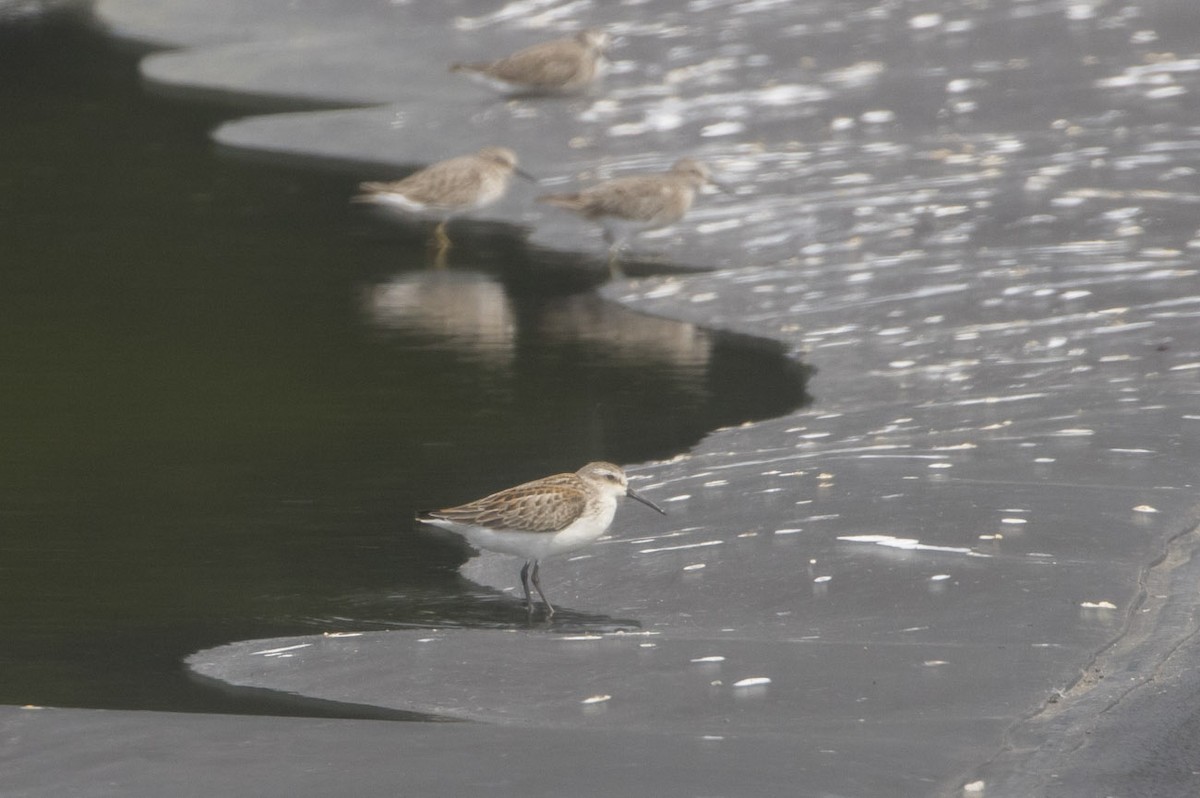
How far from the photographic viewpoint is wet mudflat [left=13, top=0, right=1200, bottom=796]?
5754mm

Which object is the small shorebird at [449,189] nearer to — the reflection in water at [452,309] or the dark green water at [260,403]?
the dark green water at [260,403]

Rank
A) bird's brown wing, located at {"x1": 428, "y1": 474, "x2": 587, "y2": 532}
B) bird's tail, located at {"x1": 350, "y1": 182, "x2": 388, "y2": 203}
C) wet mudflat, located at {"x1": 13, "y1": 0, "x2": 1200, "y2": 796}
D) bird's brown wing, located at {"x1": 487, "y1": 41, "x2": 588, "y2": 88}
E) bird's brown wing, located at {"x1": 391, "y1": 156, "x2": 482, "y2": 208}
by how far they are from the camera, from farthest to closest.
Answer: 1. bird's brown wing, located at {"x1": 487, "y1": 41, "x2": 588, "y2": 88}
2. bird's tail, located at {"x1": 350, "y1": 182, "x2": 388, "y2": 203}
3. bird's brown wing, located at {"x1": 391, "y1": 156, "x2": 482, "y2": 208}
4. bird's brown wing, located at {"x1": 428, "y1": 474, "x2": 587, "y2": 532}
5. wet mudflat, located at {"x1": 13, "y1": 0, "x2": 1200, "y2": 796}

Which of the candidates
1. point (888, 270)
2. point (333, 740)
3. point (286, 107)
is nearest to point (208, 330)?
point (888, 270)

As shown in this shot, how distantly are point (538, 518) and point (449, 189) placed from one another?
8.34 m

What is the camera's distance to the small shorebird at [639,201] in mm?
14336

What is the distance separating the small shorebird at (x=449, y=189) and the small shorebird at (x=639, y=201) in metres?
0.96

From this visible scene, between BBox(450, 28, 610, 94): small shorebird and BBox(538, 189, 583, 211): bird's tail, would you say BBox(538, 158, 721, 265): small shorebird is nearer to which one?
BBox(538, 189, 583, 211): bird's tail

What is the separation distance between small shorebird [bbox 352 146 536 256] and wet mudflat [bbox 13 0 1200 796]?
24.8 inches

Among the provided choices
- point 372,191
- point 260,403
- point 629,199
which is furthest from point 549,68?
point 260,403

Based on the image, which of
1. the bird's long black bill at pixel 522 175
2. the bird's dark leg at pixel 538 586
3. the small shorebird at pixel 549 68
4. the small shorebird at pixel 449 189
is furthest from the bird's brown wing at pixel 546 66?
the bird's dark leg at pixel 538 586

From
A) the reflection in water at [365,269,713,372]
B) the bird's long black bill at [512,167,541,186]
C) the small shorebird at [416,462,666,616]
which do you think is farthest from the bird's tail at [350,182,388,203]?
the small shorebird at [416,462,666,616]

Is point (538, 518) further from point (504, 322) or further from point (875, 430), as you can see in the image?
point (504, 322)

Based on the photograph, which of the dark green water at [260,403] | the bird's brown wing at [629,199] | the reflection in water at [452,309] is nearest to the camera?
the dark green water at [260,403]

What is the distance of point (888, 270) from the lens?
12898 millimetres
